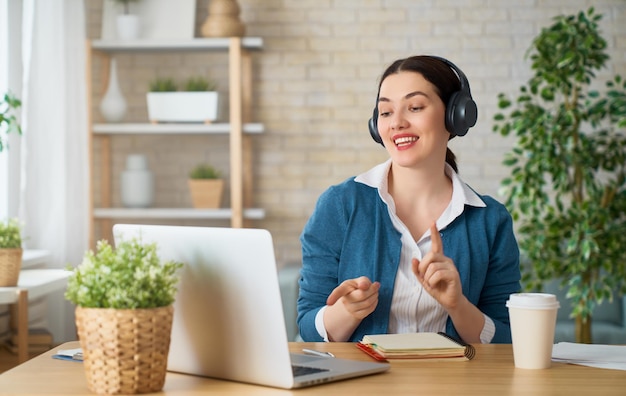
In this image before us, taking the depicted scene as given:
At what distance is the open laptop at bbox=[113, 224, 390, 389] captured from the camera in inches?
51.7

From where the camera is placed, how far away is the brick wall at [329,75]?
460cm

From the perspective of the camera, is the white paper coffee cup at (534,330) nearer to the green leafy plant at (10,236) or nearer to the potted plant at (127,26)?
the green leafy plant at (10,236)

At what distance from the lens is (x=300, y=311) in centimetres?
207

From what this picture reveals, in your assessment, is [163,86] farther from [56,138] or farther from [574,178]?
[574,178]

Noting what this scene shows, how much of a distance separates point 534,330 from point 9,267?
2201mm

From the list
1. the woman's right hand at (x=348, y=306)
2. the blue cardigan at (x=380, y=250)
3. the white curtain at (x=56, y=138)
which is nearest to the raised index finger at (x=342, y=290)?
the woman's right hand at (x=348, y=306)

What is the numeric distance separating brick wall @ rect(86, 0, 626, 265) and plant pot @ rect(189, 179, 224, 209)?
0.85 ft

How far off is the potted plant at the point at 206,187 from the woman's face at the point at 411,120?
250 cm

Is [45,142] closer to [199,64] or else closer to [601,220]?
[199,64]

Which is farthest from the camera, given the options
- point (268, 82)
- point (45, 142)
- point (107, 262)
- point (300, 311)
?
point (268, 82)

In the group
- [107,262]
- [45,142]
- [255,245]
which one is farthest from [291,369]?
[45,142]

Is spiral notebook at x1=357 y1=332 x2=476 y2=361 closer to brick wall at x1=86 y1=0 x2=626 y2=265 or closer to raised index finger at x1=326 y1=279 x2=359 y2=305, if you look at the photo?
raised index finger at x1=326 y1=279 x2=359 y2=305

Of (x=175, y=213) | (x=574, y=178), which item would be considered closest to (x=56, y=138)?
(x=175, y=213)

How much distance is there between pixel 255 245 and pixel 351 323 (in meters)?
0.62
